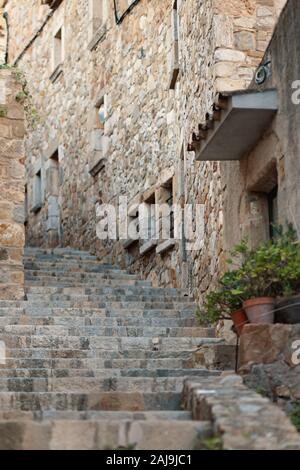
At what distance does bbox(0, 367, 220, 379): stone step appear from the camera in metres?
7.55

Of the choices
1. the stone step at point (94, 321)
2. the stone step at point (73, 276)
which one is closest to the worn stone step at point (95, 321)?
the stone step at point (94, 321)

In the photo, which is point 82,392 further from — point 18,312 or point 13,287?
point 13,287

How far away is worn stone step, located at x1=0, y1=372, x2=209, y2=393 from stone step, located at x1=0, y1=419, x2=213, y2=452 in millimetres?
Answer: 1993

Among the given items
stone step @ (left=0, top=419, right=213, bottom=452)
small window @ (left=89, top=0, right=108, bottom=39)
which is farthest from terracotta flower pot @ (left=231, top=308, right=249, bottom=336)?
small window @ (left=89, top=0, right=108, bottom=39)

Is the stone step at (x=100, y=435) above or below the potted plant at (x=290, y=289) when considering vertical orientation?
below

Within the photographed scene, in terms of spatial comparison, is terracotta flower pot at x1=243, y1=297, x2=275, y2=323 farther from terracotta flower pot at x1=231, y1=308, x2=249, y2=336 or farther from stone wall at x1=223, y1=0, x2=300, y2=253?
stone wall at x1=223, y1=0, x2=300, y2=253

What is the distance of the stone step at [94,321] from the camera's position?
977cm

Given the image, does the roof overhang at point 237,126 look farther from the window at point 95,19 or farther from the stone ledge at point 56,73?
the stone ledge at point 56,73

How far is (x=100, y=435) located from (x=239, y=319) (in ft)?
8.23

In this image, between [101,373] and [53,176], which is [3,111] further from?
[53,176]

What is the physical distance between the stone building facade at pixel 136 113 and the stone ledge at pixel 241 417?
2900 millimetres

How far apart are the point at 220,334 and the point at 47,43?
1204 cm

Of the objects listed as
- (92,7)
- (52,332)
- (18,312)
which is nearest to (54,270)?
(18,312)
